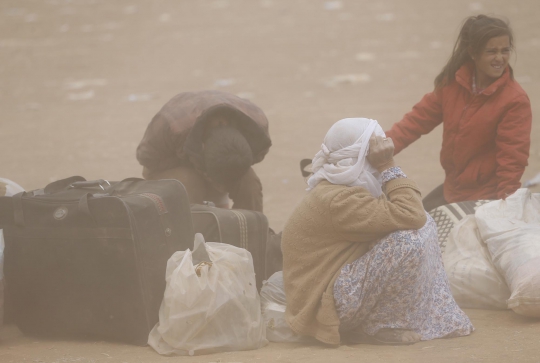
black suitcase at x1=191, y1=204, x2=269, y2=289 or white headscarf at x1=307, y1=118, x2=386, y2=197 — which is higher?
white headscarf at x1=307, y1=118, x2=386, y2=197

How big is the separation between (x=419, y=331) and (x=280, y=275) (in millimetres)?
779

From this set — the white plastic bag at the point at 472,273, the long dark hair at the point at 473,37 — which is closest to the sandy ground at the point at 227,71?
the white plastic bag at the point at 472,273

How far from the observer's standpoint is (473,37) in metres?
4.43

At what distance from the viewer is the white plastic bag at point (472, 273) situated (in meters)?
3.92

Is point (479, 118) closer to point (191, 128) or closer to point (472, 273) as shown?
point (472, 273)

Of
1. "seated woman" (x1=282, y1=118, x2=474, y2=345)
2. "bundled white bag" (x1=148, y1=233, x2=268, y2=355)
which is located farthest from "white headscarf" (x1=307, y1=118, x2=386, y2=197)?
"bundled white bag" (x1=148, y1=233, x2=268, y2=355)

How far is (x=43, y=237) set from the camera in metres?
3.49

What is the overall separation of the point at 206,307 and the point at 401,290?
794mm

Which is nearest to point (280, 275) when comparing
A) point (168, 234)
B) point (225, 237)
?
point (225, 237)

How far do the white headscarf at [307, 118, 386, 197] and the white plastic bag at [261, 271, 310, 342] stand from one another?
611 millimetres

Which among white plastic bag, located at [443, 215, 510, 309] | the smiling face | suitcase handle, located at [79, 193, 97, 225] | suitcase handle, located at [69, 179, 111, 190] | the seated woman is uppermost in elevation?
the smiling face

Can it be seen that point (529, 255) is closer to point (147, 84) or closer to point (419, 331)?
point (419, 331)

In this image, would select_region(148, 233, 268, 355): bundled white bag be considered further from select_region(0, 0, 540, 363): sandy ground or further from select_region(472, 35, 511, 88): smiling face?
select_region(472, 35, 511, 88): smiling face

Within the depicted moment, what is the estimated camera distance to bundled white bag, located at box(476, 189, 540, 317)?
3.52 m
